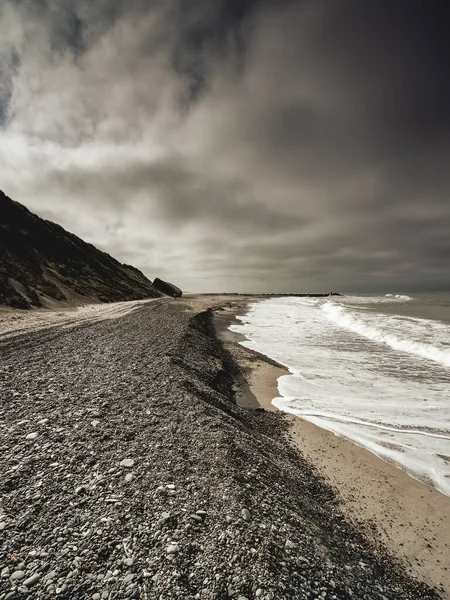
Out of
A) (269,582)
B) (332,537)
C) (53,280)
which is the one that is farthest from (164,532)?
(53,280)

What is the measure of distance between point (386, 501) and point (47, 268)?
48.0 m

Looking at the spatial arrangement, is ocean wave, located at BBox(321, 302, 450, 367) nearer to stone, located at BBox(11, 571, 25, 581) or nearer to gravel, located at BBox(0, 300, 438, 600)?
gravel, located at BBox(0, 300, 438, 600)

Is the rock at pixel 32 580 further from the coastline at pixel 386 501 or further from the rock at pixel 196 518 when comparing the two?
the coastline at pixel 386 501

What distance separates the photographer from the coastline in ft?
15.5

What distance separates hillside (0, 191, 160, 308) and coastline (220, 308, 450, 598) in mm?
28945

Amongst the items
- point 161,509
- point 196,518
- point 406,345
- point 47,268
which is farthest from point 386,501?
point 47,268

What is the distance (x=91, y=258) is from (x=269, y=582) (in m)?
64.9

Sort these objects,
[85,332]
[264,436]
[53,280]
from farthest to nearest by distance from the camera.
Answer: [53,280]
[85,332]
[264,436]

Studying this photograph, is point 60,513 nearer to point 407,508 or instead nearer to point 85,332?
point 407,508

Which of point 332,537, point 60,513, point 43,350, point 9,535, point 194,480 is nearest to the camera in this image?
point 9,535

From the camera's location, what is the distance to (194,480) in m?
5.03

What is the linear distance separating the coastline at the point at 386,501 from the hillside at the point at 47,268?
28.9 metres

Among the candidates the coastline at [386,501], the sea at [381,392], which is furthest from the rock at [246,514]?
the sea at [381,392]

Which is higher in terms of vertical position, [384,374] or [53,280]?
[53,280]
